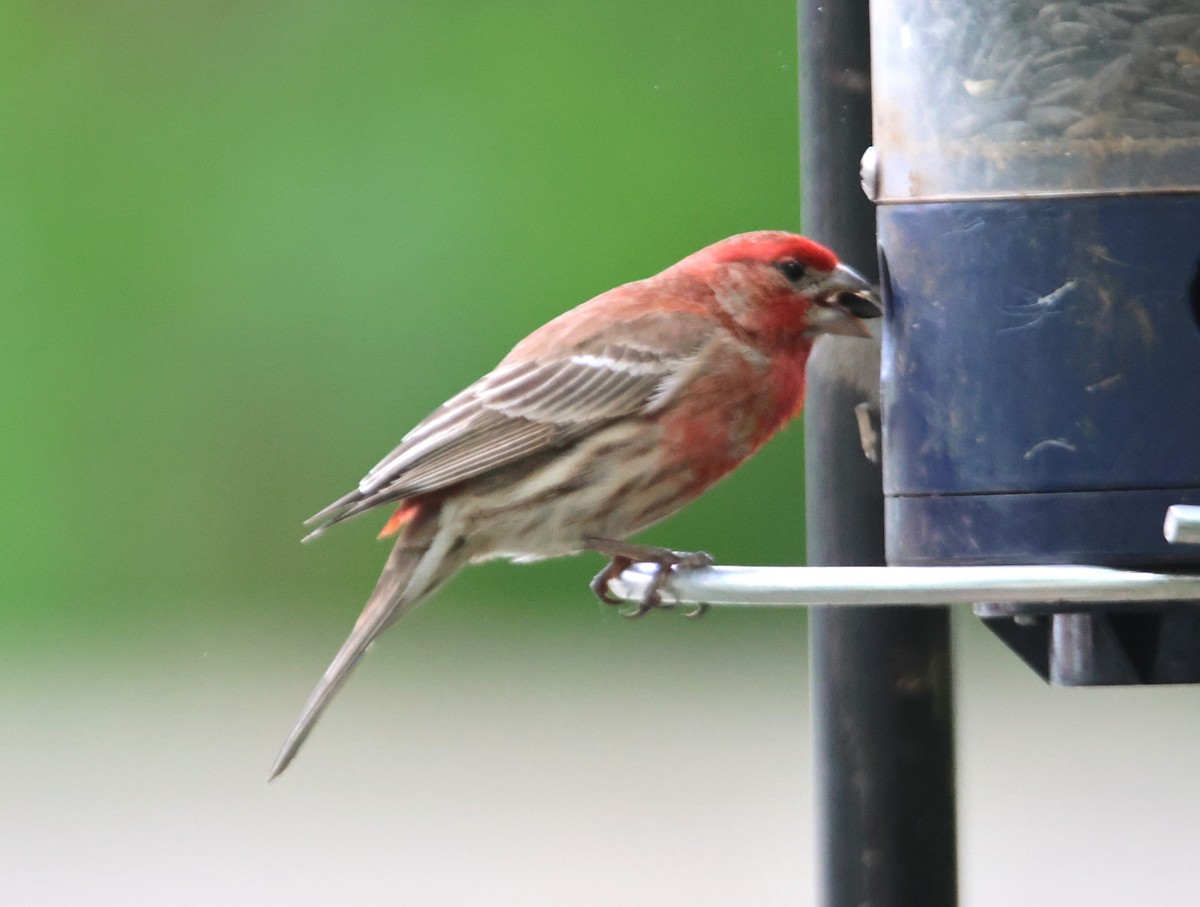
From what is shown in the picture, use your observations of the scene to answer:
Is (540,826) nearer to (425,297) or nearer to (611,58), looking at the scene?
(425,297)

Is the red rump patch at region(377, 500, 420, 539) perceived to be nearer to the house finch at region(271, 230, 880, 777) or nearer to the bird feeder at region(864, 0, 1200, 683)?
the house finch at region(271, 230, 880, 777)

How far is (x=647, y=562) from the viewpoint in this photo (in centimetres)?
484

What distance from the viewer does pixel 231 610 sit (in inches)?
424

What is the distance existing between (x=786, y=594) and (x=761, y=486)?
5.14 meters

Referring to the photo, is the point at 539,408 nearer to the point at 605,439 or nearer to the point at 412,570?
the point at 605,439

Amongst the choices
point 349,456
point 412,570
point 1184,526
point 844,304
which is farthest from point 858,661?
point 349,456

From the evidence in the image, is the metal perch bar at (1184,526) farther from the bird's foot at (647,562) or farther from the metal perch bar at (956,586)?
the bird's foot at (647,562)

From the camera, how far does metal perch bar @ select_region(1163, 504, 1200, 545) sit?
11.0 ft

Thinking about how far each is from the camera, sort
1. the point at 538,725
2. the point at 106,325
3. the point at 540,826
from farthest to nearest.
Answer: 1. the point at 538,725
2. the point at 540,826
3. the point at 106,325

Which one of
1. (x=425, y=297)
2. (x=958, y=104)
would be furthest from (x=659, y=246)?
(x=958, y=104)

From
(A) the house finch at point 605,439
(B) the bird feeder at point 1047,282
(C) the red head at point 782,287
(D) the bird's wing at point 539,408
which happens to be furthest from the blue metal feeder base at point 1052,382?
(D) the bird's wing at point 539,408

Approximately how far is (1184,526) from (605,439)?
2.00 meters

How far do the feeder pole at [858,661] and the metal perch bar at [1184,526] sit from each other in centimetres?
103

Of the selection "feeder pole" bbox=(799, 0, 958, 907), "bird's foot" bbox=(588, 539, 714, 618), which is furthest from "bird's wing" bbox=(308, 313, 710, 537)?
"feeder pole" bbox=(799, 0, 958, 907)
